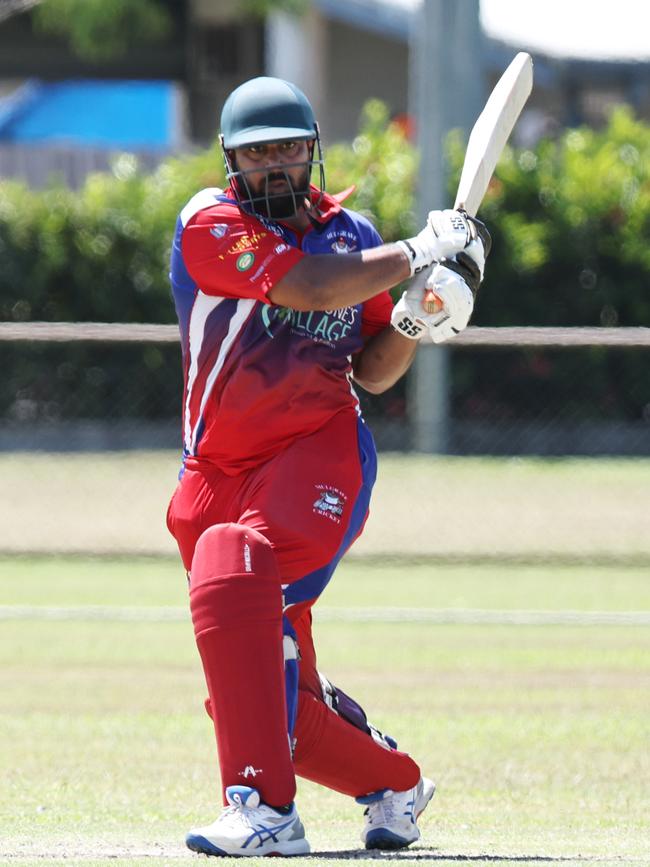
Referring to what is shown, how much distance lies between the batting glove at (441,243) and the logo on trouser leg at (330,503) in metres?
0.63

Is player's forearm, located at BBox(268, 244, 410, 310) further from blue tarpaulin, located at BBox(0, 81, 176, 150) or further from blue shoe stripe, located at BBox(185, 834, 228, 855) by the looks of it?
blue tarpaulin, located at BBox(0, 81, 176, 150)

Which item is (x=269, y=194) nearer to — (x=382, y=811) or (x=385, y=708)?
(x=382, y=811)

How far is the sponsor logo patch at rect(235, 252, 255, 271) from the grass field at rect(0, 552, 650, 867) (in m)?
1.53

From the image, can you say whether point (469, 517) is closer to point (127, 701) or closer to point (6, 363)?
point (6, 363)

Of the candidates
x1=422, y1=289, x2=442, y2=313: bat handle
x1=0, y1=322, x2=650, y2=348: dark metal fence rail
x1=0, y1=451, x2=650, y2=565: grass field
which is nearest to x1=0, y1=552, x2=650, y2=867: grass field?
x1=0, y1=451, x2=650, y2=565: grass field

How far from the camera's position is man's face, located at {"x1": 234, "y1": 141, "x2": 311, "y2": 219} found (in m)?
4.80

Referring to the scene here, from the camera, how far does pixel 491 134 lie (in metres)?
5.17

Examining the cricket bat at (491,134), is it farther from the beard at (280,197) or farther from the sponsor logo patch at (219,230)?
the sponsor logo patch at (219,230)

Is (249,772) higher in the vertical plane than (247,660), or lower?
lower

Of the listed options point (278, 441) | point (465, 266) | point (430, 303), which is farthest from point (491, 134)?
point (278, 441)

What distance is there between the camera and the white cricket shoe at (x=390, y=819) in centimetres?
488

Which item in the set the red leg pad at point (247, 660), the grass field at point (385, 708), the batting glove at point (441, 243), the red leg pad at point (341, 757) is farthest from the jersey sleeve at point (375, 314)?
the grass field at point (385, 708)

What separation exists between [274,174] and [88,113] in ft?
83.2

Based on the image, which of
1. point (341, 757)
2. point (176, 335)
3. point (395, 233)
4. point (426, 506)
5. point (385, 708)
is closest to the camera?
point (341, 757)
